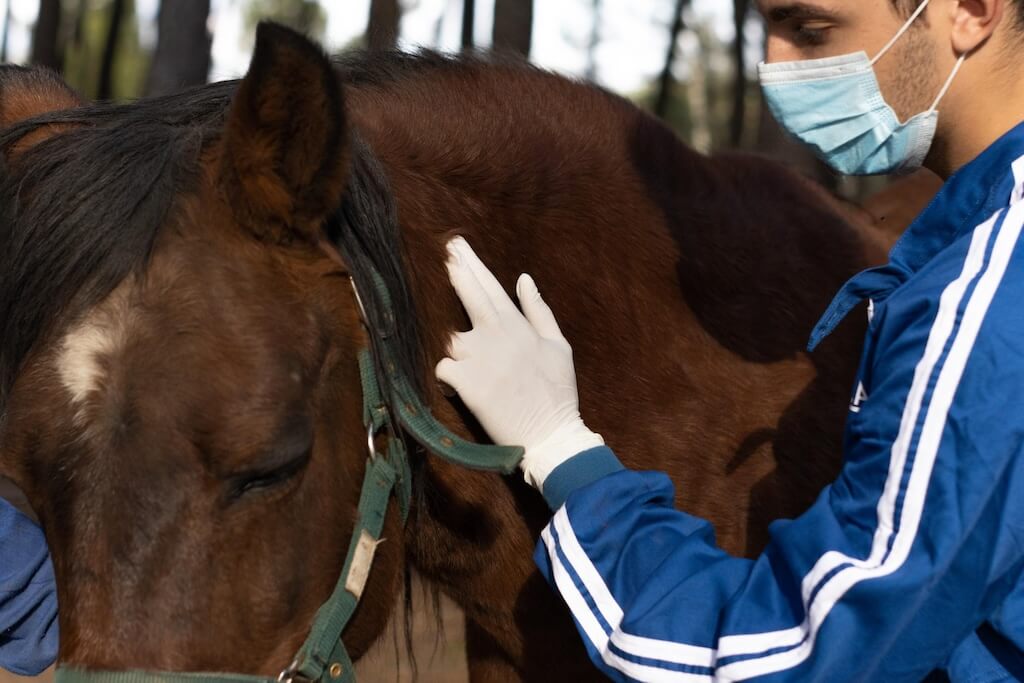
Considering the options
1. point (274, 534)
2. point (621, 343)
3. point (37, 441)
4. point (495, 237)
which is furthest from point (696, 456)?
point (37, 441)

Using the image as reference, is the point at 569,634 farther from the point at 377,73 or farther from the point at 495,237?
the point at 377,73

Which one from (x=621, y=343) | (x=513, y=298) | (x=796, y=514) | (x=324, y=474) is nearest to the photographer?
(x=324, y=474)

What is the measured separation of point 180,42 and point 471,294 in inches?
198

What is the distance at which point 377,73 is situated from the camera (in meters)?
2.53

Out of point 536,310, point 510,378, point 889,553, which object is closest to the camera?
point 889,553

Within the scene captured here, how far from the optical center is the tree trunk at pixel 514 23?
17.7 ft

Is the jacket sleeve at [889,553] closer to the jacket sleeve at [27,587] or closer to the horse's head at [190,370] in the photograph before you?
the horse's head at [190,370]

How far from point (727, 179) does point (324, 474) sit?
63.9 inches

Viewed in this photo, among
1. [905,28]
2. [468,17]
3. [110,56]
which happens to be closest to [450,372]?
[905,28]

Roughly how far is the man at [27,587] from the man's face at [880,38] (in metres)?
1.89

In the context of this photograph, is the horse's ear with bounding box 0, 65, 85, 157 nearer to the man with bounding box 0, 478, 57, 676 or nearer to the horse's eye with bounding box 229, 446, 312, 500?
the man with bounding box 0, 478, 57, 676

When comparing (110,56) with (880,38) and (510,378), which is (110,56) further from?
(880,38)

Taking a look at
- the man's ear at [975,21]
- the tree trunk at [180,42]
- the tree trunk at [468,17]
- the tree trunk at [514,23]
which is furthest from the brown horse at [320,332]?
the tree trunk at [468,17]

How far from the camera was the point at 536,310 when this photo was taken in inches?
87.8
